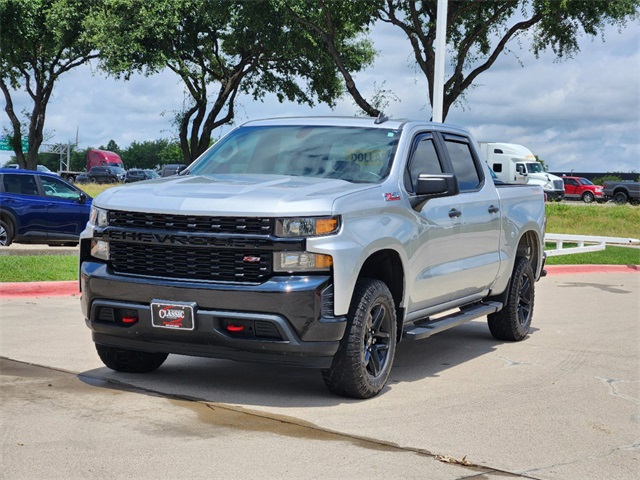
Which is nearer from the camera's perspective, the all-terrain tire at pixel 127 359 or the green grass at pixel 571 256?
the all-terrain tire at pixel 127 359

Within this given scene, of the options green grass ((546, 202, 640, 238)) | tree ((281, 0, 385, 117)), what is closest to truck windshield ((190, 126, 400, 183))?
tree ((281, 0, 385, 117))

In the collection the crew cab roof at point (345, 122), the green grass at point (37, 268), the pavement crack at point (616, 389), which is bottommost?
the pavement crack at point (616, 389)

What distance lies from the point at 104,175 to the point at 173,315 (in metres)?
65.0

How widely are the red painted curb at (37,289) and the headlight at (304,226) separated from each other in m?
7.07

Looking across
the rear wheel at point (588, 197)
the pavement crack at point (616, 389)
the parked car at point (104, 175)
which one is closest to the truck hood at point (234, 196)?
the pavement crack at point (616, 389)

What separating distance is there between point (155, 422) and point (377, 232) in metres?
2.04

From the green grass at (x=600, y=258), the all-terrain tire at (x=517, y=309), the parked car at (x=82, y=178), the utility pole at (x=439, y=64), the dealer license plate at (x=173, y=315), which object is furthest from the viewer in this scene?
the parked car at (x=82, y=178)

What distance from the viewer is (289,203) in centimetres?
640

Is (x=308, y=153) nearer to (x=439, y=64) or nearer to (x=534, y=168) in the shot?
(x=439, y=64)

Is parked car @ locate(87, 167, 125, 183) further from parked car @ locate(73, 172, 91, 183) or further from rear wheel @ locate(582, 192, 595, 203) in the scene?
rear wheel @ locate(582, 192, 595, 203)

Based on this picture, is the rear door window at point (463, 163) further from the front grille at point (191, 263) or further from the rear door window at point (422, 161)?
the front grille at point (191, 263)

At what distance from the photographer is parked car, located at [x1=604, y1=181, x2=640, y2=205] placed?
57.1m

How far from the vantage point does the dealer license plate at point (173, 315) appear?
644 centimetres

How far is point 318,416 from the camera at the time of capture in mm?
6379
